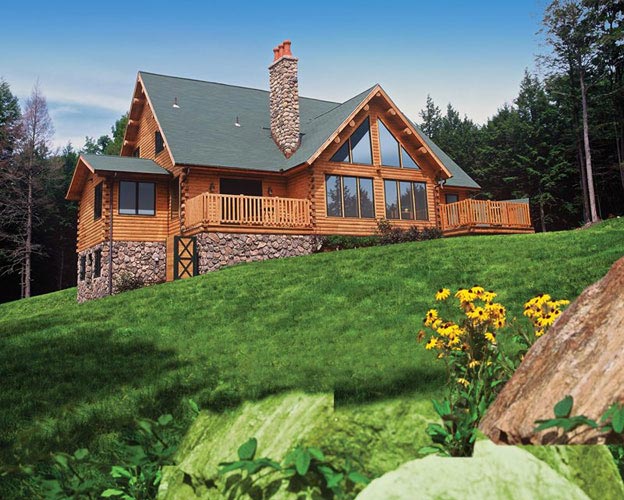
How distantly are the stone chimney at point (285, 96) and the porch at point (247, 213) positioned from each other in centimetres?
347

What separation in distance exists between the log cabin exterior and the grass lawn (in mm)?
4596

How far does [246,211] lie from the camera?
866 inches

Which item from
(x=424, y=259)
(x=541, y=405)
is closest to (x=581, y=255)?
(x=424, y=259)

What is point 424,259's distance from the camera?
15.6 meters

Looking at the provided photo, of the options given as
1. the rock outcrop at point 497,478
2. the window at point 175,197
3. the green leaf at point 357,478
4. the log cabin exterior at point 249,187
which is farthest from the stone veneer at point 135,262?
the rock outcrop at point 497,478

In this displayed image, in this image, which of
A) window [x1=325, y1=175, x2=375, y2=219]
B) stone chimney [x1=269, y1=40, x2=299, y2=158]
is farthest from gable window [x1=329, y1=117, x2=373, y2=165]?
stone chimney [x1=269, y1=40, x2=299, y2=158]

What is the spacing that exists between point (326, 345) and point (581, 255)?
7.77 m

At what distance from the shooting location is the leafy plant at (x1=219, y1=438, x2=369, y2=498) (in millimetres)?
2865

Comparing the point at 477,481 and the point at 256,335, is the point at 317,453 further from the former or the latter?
the point at 256,335

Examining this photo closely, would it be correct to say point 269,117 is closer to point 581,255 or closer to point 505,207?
point 505,207

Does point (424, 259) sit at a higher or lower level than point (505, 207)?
lower

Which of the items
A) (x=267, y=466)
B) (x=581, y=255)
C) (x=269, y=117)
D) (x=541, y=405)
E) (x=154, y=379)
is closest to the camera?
(x=267, y=466)

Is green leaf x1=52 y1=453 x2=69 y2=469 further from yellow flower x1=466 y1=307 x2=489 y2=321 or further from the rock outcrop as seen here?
yellow flower x1=466 y1=307 x2=489 y2=321

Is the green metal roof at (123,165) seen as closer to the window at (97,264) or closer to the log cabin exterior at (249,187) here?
the log cabin exterior at (249,187)
